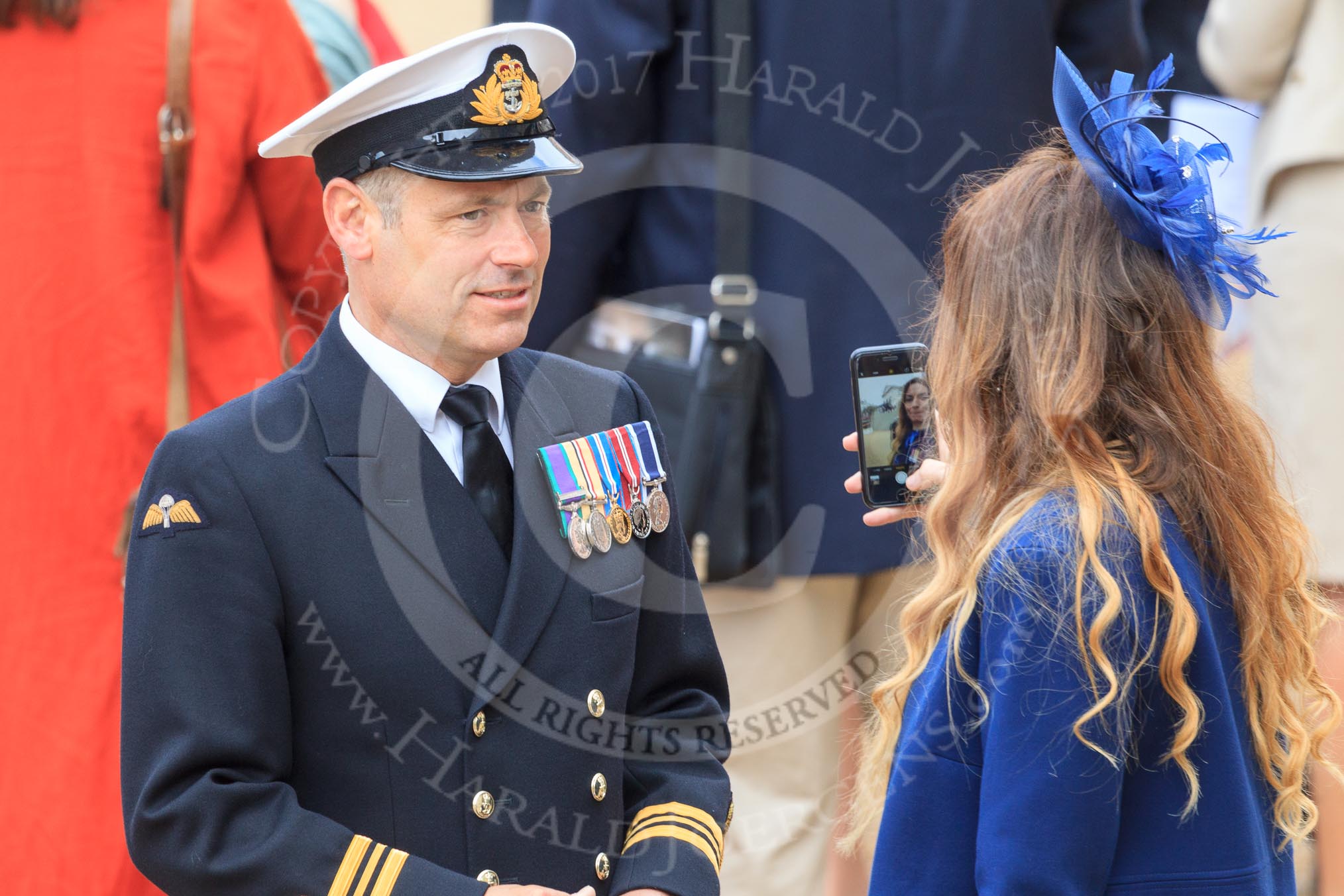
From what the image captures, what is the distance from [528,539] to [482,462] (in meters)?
0.11

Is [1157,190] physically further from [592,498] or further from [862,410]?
[592,498]

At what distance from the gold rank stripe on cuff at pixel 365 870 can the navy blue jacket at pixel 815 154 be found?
125cm

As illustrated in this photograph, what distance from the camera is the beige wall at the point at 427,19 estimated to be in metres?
4.61

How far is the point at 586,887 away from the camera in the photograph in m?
1.75

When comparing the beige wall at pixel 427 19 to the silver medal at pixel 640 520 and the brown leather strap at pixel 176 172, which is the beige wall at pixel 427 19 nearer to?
the brown leather strap at pixel 176 172

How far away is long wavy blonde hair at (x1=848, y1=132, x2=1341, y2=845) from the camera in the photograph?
1.72 metres

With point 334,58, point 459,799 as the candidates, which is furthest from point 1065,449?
point 334,58

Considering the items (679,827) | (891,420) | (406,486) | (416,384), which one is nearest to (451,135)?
(416,384)

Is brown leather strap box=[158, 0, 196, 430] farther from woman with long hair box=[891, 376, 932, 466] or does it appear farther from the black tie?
woman with long hair box=[891, 376, 932, 466]

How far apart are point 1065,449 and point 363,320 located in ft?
2.78

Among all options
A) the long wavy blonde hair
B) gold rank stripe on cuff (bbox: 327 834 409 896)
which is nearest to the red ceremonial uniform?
gold rank stripe on cuff (bbox: 327 834 409 896)

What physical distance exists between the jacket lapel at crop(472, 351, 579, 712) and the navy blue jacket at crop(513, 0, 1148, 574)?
0.87 metres

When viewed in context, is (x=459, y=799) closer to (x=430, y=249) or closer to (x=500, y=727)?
(x=500, y=727)

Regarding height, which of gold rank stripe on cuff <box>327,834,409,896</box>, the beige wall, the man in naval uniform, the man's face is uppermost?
the beige wall
